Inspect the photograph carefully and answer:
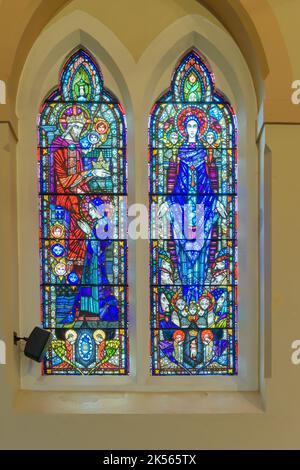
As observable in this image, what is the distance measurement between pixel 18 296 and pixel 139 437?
1.26 meters

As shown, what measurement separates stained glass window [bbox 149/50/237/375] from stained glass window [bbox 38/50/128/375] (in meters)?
0.25

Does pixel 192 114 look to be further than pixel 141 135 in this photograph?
Yes

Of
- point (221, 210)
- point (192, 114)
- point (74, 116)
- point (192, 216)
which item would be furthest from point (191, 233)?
point (74, 116)

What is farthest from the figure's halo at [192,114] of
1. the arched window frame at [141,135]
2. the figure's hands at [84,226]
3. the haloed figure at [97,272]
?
the figure's hands at [84,226]

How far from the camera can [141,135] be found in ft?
9.30

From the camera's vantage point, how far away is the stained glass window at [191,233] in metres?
2.91

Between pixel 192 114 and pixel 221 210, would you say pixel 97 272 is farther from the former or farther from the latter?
pixel 192 114

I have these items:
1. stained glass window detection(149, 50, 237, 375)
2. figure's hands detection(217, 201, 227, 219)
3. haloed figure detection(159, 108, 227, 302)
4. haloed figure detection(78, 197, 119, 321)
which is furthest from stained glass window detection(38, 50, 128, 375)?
figure's hands detection(217, 201, 227, 219)

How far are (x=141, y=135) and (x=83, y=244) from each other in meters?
0.88

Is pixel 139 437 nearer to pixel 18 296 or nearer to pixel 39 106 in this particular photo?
pixel 18 296

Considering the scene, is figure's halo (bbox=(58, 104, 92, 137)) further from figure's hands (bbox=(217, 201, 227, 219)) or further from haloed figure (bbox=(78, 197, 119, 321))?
figure's hands (bbox=(217, 201, 227, 219))

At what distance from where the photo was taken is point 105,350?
9.57ft

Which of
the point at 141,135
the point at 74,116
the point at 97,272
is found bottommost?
the point at 97,272

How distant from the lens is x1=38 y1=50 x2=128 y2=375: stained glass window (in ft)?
9.56
